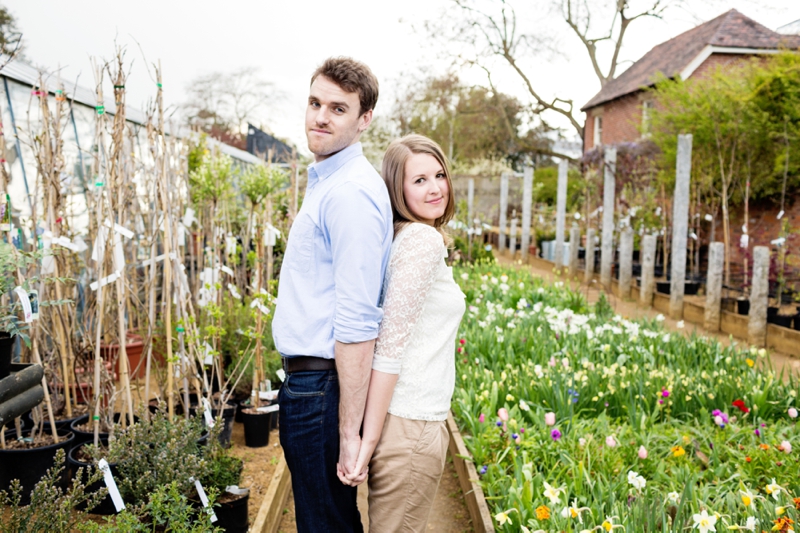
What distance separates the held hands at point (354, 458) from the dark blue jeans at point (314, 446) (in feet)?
0.15

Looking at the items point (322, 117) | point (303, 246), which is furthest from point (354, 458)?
point (322, 117)

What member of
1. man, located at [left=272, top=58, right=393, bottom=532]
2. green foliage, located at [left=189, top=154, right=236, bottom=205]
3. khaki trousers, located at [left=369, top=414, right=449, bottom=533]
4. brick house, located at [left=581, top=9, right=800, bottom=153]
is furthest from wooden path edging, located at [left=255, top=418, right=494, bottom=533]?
brick house, located at [left=581, top=9, right=800, bottom=153]

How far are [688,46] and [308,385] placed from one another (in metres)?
19.8

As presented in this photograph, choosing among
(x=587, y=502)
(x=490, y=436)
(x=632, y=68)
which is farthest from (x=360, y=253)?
(x=632, y=68)

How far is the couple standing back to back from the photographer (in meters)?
1.53

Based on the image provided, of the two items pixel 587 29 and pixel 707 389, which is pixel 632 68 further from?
pixel 707 389

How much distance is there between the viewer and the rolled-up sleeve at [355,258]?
4.93 ft

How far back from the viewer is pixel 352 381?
1.54 meters

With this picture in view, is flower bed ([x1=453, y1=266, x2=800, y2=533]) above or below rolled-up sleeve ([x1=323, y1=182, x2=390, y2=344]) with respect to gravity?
below

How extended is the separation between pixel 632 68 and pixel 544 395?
2077 cm

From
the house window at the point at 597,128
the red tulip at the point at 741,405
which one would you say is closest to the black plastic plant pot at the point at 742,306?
the red tulip at the point at 741,405

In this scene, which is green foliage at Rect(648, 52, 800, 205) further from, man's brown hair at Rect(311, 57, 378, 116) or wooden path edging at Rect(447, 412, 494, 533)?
man's brown hair at Rect(311, 57, 378, 116)

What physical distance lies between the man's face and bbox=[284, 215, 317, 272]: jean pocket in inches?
7.3

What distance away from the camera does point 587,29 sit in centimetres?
2262
